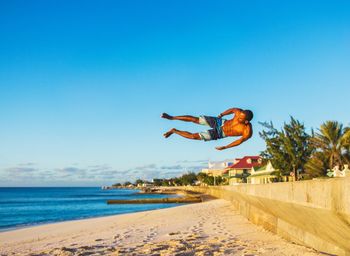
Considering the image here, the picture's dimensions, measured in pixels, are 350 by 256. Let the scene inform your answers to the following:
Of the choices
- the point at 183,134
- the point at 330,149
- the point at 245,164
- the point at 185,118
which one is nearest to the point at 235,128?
the point at 185,118

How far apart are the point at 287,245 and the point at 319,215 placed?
433 centimetres

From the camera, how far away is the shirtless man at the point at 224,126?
704cm

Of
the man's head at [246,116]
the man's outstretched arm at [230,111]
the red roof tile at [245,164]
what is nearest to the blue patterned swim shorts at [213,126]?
the man's outstretched arm at [230,111]

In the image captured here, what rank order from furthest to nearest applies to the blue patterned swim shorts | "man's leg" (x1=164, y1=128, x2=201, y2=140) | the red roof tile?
the red roof tile < "man's leg" (x1=164, y1=128, x2=201, y2=140) < the blue patterned swim shorts

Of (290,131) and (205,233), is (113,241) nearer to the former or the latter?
(205,233)

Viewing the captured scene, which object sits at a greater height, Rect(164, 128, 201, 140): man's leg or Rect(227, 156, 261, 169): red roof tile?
Rect(227, 156, 261, 169): red roof tile

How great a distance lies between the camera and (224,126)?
740 centimetres

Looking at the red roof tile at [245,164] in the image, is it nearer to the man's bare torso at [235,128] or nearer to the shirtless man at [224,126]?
the shirtless man at [224,126]

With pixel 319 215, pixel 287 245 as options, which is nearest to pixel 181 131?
pixel 319 215

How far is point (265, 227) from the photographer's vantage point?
13.5 meters

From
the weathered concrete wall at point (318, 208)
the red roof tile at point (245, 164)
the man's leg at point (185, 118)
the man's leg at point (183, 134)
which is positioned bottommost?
the weathered concrete wall at point (318, 208)

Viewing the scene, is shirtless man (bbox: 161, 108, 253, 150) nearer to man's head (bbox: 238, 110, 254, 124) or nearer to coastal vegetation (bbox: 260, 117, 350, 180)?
man's head (bbox: 238, 110, 254, 124)

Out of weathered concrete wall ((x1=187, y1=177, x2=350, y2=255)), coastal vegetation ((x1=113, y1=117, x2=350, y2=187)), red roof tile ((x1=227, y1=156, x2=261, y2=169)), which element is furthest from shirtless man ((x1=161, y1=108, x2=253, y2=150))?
red roof tile ((x1=227, y1=156, x2=261, y2=169))

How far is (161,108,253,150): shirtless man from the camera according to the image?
7035 millimetres
